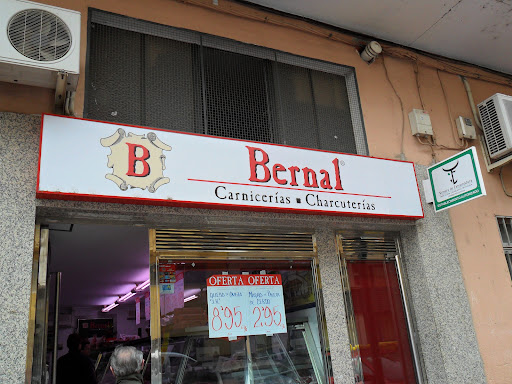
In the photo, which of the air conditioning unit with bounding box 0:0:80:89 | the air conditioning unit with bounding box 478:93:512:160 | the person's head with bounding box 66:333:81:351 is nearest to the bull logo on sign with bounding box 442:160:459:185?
the air conditioning unit with bounding box 478:93:512:160

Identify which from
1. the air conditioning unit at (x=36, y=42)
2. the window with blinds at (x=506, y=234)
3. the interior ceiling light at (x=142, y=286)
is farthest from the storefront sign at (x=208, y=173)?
the interior ceiling light at (x=142, y=286)

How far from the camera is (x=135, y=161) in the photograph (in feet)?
12.9

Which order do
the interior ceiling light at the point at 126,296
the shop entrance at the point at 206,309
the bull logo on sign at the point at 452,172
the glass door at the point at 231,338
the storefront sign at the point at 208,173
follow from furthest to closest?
the interior ceiling light at the point at 126,296 → the bull logo on sign at the point at 452,172 → the glass door at the point at 231,338 → the shop entrance at the point at 206,309 → the storefront sign at the point at 208,173

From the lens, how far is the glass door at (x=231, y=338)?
4172mm

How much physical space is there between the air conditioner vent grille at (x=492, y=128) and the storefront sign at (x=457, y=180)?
53.6 inches

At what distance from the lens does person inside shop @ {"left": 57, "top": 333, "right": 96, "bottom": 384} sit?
5727 millimetres

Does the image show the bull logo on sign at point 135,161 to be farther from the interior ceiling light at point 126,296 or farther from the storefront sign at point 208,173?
the interior ceiling light at point 126,296

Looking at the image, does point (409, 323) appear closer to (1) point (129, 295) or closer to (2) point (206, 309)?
(2) point (206, 309)

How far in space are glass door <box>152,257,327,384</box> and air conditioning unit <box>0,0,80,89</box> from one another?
73.0 inches

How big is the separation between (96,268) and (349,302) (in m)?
4.38

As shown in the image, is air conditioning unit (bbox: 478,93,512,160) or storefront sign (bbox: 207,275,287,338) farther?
air conditioning unit (bbox: 478,93,512,160)

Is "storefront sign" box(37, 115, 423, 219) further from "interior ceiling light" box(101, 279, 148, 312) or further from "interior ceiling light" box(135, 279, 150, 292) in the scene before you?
"interior ceiling light" box(135, 279, 150, 292)

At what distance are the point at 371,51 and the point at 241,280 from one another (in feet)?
11.1

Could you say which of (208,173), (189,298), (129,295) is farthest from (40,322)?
(129,295)
